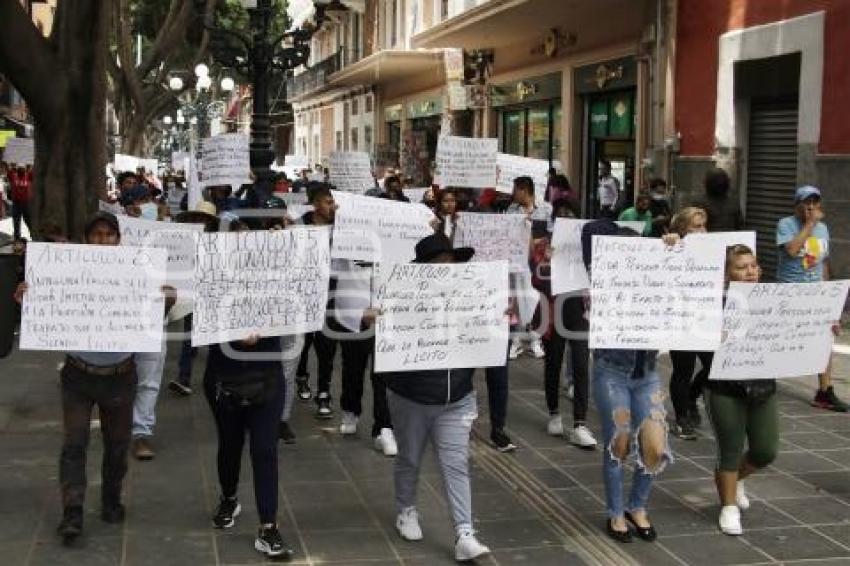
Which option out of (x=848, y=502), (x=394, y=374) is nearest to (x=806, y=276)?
(x=848, y=502)

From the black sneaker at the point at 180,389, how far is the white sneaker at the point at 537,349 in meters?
3.40

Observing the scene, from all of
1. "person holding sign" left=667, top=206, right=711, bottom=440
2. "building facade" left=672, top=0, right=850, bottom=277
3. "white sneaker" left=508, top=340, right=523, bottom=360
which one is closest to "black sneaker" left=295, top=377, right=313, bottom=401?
"white sneaker" left=508, top=340, right=523, bottom=360

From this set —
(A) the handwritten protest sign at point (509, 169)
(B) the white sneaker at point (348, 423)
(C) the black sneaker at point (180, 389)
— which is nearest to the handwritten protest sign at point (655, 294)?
(B) the white sneaker at point (348, 423)

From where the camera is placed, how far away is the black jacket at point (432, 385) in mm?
4992

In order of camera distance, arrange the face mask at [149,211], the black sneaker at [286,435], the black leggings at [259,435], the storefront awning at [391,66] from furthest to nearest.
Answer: the storefront awning at [391,66], the face mask at [149,211], the black sneaker at [286,435], the black leggings at [259,435]

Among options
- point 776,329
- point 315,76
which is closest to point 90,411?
point 776,329

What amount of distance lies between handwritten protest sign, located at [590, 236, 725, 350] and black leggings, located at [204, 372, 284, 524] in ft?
5.08

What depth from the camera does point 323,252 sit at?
5.20 m

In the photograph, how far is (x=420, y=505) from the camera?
575 cm

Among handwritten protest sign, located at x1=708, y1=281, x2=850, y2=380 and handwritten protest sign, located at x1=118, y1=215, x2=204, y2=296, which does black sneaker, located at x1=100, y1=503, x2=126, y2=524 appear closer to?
handwritten protest sign, located at x1=118, y1=215, x2=204, y2=296

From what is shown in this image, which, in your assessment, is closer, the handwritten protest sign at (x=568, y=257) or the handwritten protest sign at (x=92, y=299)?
the handwritten protest sign at (x=92, y=299)

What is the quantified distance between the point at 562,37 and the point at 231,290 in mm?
16100

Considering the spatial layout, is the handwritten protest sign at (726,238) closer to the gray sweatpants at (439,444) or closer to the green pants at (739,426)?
the green pants at (739,426)

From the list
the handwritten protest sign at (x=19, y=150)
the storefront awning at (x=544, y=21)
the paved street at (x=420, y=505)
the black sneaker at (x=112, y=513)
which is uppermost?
the storefront awning at (x=544, y=21)
